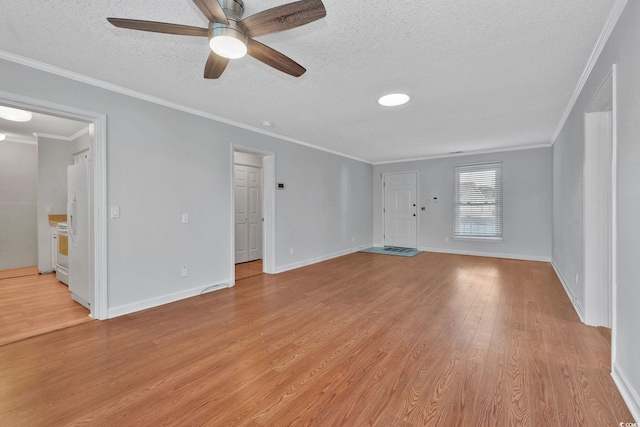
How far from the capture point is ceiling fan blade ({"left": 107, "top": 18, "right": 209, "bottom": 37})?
5.12 ft

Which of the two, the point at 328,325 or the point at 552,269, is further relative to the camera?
the point at 552,269

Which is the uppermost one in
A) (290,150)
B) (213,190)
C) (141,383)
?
(290,150)

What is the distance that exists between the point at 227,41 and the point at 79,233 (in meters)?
2.99

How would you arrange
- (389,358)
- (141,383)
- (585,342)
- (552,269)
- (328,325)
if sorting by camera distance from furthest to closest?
(552,269)
(328,325)
(585,342)
(389,358)
(141,383)

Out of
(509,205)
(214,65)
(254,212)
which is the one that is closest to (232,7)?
(214,65)

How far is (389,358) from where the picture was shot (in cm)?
211

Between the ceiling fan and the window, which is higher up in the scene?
the ceiling fan

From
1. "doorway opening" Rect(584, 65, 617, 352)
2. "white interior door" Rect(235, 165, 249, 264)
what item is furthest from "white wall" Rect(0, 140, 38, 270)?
"doorway opening" Rect(584, 65, 617, 352)

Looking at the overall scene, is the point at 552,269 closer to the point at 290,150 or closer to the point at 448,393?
the point at 448,393

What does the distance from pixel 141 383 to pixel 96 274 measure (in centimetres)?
156

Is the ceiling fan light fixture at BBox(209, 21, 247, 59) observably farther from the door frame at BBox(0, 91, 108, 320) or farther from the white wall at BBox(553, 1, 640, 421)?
the white wall at BBox(553, 1, 640, 421)

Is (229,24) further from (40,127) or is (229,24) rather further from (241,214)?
(40,127)

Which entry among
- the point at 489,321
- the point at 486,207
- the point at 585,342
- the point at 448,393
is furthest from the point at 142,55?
the point at 486,207

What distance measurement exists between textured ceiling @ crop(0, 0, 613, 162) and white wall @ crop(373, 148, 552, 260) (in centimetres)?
209
